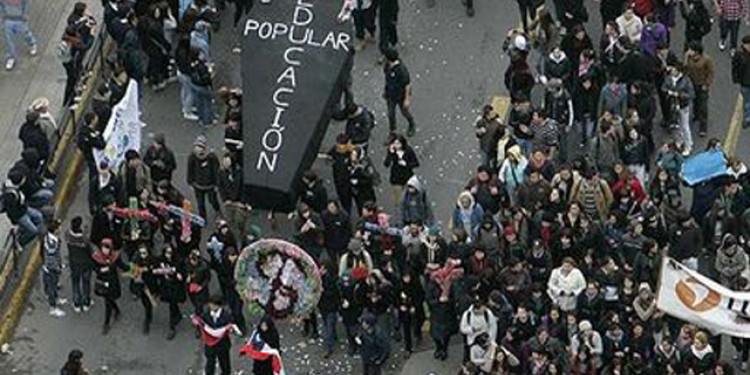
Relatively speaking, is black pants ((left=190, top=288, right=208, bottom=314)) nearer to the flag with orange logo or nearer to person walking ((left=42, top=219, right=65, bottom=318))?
person walking ((left=42, top=219, right=65, bottom=318))

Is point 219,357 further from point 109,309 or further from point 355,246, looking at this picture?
point 355,246

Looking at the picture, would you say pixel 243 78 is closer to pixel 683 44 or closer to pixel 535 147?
pixel 535 147

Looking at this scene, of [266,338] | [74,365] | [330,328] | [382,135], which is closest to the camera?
[74,365]

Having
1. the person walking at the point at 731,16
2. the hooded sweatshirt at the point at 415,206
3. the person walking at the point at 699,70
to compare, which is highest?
the person walking at the point at 731,16

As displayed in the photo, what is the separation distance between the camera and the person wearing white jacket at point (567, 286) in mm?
30062

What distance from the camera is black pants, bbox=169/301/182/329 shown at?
105 feet

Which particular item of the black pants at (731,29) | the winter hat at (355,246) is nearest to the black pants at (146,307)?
the winter hat at (355,246)

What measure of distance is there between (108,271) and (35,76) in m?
5.76

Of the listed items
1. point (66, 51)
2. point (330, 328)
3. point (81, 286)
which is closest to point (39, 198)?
point (81, 286)

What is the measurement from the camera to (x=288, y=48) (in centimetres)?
3309

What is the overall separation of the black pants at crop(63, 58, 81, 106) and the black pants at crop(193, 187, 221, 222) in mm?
2960

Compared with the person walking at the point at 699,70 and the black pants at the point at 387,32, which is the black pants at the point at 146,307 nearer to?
the black pants at the point at 387,32

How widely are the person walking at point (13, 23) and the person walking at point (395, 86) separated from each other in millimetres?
5538

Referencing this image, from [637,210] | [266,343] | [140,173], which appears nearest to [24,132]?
[140,173]
